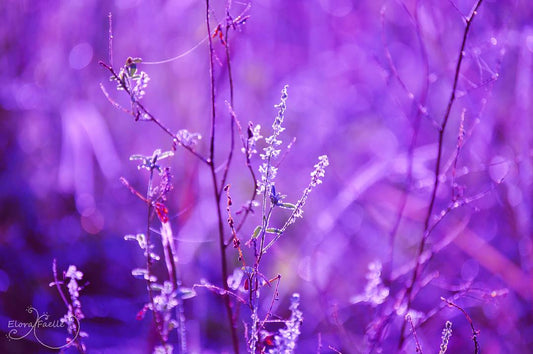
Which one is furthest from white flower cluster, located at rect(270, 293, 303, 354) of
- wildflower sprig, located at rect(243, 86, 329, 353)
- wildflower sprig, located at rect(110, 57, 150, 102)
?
wildflower sprig, located at rect(110, 57, 150, 102)

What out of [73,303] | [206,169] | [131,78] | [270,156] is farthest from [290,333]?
[206,169]

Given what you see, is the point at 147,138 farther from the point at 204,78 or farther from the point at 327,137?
the point at 327,137

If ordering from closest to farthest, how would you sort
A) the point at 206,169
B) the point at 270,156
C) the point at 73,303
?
1. the point at 270,156
2. the point at 73,303
3. the point at 206,169

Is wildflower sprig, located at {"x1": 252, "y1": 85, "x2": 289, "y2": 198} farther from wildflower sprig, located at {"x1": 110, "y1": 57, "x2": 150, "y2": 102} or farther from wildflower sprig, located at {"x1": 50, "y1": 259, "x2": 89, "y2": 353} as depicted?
wildflower sprig, located at {"x1": 50, "y1": 259, "x2": 89, "y2": 353}

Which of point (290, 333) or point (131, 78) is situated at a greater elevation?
point (131, 78)

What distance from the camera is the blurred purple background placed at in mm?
3086

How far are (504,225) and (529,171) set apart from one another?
1.46 m

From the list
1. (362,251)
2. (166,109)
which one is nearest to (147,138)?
(166,109)

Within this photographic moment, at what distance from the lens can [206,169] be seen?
3.69m

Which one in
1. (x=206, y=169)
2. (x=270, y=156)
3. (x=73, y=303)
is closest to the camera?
(x=270, y=156)

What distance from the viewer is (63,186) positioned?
353cm

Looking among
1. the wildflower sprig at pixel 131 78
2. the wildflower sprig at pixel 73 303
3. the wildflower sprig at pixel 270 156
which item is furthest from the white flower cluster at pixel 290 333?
the wildflower sprig at pixel 131 78

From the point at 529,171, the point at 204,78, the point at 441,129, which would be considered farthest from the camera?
the point at 204,78

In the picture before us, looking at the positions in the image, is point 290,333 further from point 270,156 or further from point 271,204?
point 270,156
